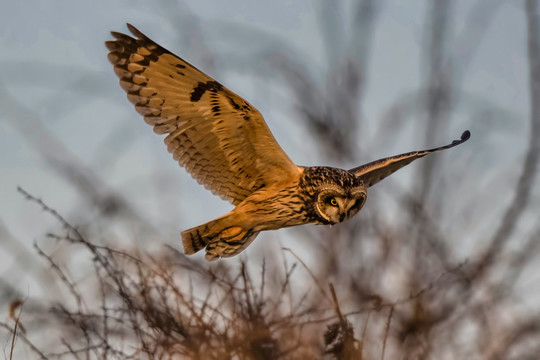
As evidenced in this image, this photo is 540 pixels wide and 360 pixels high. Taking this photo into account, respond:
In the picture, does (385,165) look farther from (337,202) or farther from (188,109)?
(188,109)

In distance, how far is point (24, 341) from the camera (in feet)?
9.66

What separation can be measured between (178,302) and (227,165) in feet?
4.83

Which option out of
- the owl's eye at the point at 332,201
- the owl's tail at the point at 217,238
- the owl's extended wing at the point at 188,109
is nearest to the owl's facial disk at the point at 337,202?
the owl's eye at the point at 332,201

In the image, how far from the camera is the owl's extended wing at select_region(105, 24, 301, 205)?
3.80 meters

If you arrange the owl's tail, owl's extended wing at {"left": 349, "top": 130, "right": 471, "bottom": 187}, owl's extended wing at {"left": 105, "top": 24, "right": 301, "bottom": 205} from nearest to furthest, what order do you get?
owl's extended wing at {"left": 105, "top": 24, "right": 301, "bottom": 205}
the owl's tail
owl's extended wing at {"left": 349, "top": 130, "right": 471, "bottom": 187}

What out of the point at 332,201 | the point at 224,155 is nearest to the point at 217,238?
the point at 224,155

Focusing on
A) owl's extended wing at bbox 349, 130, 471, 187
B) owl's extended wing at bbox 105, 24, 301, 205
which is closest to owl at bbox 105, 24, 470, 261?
owl's extended wing at bbox 105, 24, 301, 205

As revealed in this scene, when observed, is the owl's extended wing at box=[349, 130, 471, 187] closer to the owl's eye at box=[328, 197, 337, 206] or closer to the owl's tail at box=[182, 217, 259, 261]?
the owl's eye at box=[328, 197, 337, 206]

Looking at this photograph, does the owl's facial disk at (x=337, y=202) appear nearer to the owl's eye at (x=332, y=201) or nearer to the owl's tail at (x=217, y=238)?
the owl's eye at (x=332, y=201)

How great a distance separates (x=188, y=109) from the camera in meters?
3.87

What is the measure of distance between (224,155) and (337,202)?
28.3 inches

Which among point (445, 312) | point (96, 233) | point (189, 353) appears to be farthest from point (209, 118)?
point (445, 312)

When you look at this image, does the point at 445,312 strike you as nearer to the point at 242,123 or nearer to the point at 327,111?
the point at 327,111

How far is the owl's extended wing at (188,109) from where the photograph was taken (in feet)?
12.5
